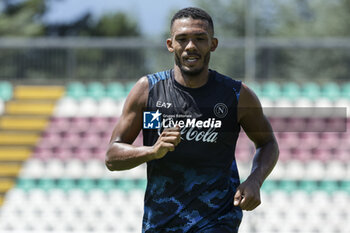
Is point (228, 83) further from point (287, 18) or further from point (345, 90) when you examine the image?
point (287, 18)

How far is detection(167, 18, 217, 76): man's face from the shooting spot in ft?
9.98

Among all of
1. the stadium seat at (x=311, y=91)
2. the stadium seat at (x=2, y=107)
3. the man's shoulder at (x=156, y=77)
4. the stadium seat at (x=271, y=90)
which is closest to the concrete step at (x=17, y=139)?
the stadium seat at (x=2, y=107)

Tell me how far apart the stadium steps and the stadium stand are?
20mm

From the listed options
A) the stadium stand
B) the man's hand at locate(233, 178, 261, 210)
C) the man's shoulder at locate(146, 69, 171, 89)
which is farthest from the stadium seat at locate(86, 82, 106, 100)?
the man's hand at locate(233, 178, 261, 210)

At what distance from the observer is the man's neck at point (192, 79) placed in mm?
3146

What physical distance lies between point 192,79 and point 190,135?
27cm

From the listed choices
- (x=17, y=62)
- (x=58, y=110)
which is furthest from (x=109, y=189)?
(x=17, y=62)

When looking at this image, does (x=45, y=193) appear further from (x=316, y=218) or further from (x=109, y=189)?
(x=316, y=218)

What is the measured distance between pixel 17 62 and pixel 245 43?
3.83 m

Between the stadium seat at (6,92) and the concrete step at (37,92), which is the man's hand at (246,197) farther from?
the stadium seat at (6,92)

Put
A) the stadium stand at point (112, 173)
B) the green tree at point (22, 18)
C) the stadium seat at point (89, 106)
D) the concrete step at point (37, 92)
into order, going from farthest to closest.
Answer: the green tree at point (22, 18) → the concrete step at point (37, 92) → the stadium seat at point (89, 106) → the stadium stand at point (112, 173)

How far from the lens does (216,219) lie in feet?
10.1

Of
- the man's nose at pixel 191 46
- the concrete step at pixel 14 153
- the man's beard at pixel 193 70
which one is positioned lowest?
the concrete step at pixel 14 153

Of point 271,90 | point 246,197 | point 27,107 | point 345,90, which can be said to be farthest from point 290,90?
point 246,197
